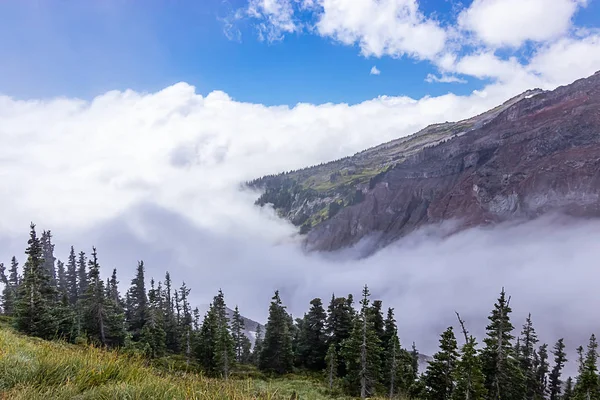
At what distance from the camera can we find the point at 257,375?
50.2m

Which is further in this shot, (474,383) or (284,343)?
(284,343)

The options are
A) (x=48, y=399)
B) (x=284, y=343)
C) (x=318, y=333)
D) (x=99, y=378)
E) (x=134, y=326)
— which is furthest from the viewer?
(x=134, y=326)

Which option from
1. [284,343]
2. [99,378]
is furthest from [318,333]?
[99,378]

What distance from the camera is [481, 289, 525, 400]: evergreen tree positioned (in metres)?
33.2

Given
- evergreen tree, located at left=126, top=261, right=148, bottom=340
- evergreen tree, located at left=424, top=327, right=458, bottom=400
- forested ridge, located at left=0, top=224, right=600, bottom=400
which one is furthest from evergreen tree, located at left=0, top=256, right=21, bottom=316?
evergreen tree, located at left=424, top=327, right=458, bottom=400

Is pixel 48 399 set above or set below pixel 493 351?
above

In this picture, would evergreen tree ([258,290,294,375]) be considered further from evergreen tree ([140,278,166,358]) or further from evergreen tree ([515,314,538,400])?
evergreen tree ([515,314,538,400])

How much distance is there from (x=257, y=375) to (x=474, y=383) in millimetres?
31091

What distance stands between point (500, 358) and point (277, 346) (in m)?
31.3

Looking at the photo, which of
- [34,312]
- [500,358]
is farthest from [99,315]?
[500,358]

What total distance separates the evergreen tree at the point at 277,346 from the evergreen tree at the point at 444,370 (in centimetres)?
2524

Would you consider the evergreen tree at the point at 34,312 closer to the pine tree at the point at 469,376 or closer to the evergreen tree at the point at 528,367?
the pine tree at the point at 469,376

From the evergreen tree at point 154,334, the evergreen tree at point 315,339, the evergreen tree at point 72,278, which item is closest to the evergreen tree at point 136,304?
the evergreen tree at point 154,334

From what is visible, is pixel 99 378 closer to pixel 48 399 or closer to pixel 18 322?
pixel 48 399
